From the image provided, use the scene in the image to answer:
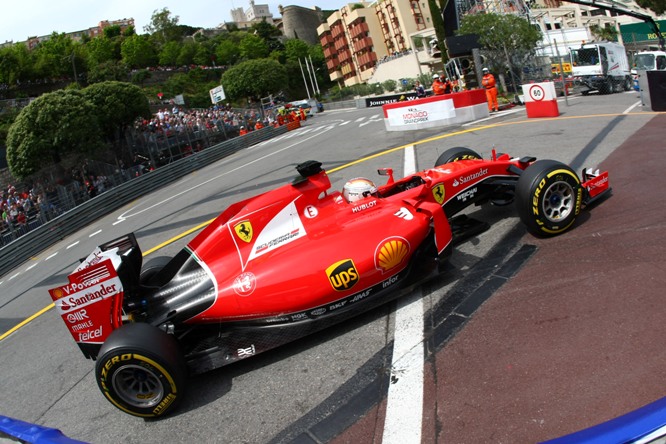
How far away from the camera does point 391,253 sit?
552cm

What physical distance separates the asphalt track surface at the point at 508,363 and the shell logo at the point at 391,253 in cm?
55

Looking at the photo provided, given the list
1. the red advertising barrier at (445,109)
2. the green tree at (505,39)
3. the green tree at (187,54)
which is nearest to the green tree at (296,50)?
the green tree at (187,54)

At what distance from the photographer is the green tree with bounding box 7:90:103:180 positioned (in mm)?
24156

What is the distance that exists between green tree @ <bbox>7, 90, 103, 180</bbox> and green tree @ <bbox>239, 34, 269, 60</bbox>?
81294 millimetres

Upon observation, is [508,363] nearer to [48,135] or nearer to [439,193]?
[439,193]

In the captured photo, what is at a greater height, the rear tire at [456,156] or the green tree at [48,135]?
the green tree at [48,135]

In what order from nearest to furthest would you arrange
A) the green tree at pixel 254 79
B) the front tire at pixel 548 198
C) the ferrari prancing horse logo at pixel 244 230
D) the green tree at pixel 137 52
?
the ferrari prancing horse logo at pixel 244 230, the front tire at pixel 548 198, the green tree at pixel 254 79, the green tree at pixel 137 52

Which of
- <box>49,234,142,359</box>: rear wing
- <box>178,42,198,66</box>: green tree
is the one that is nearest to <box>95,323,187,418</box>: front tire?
<box>49,234,142,359</box>: rear wing

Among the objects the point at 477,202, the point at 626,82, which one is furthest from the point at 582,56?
the point at 477,202

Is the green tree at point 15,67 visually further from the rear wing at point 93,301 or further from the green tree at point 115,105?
the rear wing at point 93,301

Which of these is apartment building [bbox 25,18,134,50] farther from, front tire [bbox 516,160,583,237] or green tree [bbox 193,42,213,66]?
front tire [bbox 516,160,583,237]

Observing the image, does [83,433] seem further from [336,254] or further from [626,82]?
[626,82]

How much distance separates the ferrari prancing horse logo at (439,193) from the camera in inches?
251

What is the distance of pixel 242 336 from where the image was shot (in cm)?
531
